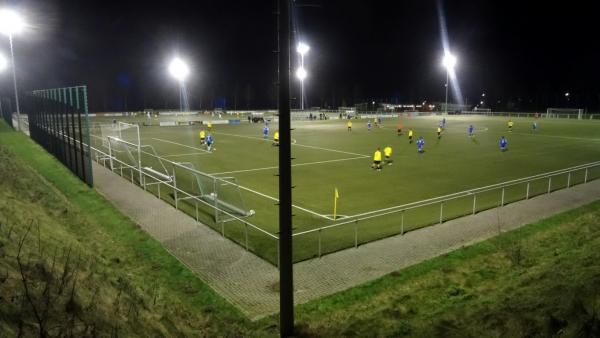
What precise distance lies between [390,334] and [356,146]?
29.7 m

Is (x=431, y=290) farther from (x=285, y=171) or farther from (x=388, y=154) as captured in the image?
(x=388, y=154)

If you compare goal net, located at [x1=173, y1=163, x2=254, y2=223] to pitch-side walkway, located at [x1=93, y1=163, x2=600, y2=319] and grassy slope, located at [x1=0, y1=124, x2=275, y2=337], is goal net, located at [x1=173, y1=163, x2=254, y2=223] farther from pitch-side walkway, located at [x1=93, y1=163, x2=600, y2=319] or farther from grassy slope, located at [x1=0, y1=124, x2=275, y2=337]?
grassy slope, located at [x1=0, y1=124, x2=275, y2=337]

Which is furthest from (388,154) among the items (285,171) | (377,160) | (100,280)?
(100,280)

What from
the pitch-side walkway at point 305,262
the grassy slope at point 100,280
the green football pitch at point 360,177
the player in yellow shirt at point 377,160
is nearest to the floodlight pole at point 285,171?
the grassy slope at point 100,280

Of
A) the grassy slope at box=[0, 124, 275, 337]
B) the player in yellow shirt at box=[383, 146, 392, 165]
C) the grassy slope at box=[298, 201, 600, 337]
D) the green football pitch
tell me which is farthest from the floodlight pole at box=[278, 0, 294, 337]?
the player in yellow shirt at box=[383, 146, 392, 165]

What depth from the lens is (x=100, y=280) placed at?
7.00m

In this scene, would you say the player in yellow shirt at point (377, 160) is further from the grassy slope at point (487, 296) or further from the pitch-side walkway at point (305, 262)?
the grassy slope at point (487, 296)

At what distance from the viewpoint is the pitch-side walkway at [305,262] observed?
28.9 feet

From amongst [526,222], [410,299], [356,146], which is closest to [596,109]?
[356,146]

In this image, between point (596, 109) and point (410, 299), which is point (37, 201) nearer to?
point (410, 299)

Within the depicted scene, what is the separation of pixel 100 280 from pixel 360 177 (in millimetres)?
16410

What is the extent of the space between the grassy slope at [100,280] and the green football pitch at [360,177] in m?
2.52

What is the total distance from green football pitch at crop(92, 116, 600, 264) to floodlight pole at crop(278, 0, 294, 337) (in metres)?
3.70

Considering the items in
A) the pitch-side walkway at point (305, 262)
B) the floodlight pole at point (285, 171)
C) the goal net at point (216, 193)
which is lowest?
the pitch-side walkway at point (305, 262)
